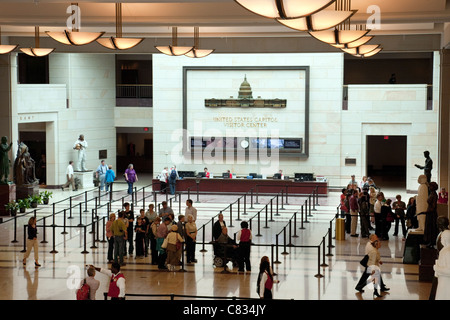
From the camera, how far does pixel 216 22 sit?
2020 centimetres

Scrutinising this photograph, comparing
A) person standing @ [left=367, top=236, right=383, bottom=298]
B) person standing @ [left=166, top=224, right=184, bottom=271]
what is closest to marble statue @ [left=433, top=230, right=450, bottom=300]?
person standing @ [left=367, top=236, right=383, bottom=298]

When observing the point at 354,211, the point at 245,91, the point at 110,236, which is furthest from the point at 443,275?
the point at 245,91

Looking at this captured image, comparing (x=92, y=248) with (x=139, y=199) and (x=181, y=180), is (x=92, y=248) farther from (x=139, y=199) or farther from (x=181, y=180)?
(x=181, y=180)

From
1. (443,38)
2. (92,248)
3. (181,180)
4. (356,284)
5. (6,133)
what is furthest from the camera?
(181,180)

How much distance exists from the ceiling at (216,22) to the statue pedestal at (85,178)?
853 cm

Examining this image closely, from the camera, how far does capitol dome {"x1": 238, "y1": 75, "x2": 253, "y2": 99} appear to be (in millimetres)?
33344

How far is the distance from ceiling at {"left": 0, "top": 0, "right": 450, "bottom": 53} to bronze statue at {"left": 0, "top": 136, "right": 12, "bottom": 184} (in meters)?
3.54

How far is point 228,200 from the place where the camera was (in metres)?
30.1

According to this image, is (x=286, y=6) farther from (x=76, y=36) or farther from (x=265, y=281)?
(x=76, y=36)

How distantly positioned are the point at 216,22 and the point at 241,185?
42.9 ft

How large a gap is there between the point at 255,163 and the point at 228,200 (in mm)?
4330
